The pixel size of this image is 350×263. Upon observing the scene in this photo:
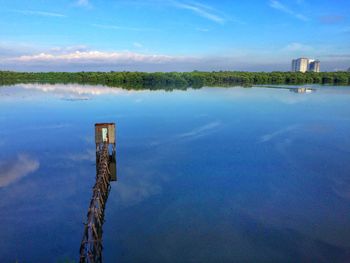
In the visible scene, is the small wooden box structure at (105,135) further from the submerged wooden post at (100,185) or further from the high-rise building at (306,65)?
the high-rise building at (306,65)

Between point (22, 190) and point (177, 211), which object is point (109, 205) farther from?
point (22, 190)

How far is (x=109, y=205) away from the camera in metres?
12.4

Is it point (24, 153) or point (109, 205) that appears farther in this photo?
point (24, 153)

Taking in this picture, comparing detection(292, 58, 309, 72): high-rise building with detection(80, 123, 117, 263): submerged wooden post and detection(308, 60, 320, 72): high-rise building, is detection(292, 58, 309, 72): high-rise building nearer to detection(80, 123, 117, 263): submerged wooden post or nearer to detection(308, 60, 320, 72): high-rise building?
detection(308, 60, 320, 72): high-rise building

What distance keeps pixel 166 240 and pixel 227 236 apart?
1.91 m

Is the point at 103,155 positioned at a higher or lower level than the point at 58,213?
higher

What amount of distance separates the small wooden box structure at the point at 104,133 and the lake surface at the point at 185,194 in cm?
140

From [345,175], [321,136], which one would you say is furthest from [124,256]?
[321,136]

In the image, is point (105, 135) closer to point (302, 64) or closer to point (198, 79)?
point (198, 79)

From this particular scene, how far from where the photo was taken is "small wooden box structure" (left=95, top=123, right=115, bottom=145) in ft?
54.7

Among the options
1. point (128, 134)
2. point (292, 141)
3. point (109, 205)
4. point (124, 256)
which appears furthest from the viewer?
point (128, 134)

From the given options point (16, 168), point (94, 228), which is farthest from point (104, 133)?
point (94, 228)

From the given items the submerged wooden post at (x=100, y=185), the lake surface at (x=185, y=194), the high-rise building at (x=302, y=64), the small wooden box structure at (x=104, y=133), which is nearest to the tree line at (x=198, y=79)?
the lake surface at (x=185, y=194)

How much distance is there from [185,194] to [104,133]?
19.5 feet
